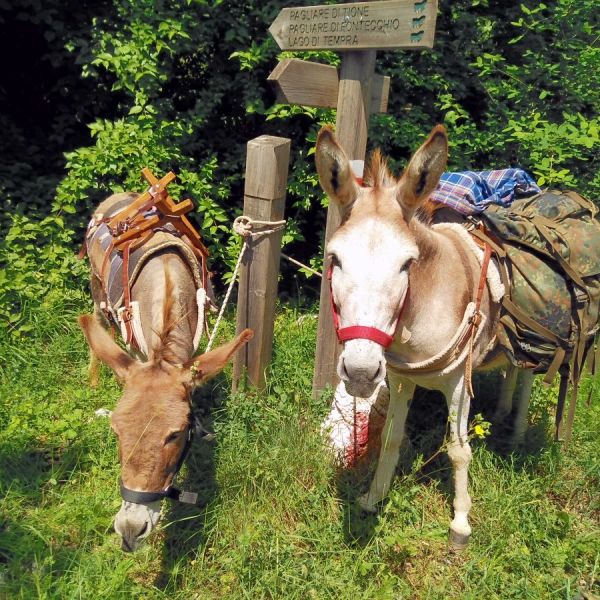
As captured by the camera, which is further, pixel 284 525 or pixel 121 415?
pixel 284 525

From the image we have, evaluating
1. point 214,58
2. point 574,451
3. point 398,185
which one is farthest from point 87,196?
point 574,451

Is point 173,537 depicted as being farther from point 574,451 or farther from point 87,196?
point 87,196

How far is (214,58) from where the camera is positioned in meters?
5.21

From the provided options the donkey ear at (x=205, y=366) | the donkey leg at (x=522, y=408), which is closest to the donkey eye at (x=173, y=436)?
the donkey ear at (x=205, y=366)

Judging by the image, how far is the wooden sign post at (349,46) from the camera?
103 inches

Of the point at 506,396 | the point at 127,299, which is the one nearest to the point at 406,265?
the point at 127,299

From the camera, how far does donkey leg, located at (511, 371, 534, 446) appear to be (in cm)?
355

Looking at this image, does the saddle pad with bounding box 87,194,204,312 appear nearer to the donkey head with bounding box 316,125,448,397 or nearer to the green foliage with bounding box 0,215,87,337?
the green foliage with bounding box 0,215,87,337

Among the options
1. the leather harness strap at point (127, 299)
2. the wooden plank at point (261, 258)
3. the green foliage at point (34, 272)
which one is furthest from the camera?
the green foliage at point (34, 272)

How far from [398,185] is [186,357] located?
4.59 feet

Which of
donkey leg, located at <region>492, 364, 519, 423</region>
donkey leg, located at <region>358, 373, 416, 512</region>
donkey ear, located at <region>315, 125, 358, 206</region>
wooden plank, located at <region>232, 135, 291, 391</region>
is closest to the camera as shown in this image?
donkey ear, located at <region>315, 125, 358, 206</region>

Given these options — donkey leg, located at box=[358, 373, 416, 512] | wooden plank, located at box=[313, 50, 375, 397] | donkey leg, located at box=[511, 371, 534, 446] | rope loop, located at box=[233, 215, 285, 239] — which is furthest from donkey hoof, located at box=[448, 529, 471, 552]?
rope loop, located at box=[233, 215, 285, 239]

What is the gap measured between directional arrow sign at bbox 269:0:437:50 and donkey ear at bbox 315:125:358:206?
2.61 ft

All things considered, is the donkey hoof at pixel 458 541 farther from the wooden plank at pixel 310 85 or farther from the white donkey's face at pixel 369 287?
the wooden plank at pixel 310 85
